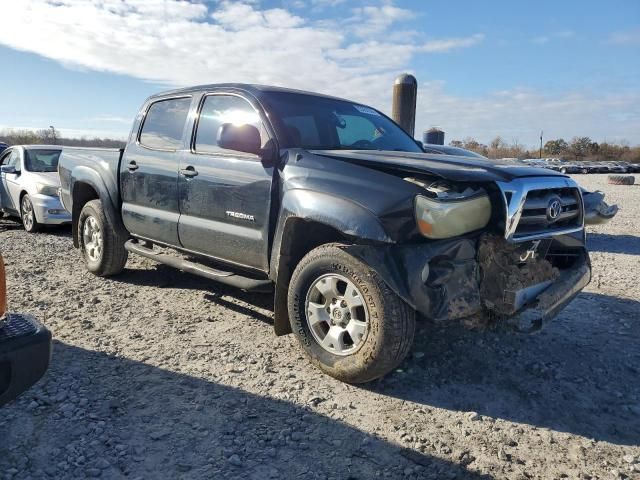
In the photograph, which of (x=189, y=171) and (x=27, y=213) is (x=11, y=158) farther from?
(x=189, y=171)

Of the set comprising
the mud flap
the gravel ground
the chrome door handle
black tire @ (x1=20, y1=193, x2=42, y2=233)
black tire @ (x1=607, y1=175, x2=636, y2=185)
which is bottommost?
the gravel ground

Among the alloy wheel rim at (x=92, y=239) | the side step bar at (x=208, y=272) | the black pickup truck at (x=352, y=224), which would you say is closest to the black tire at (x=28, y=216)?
the alloy wheel rim at (x=92, y=239)

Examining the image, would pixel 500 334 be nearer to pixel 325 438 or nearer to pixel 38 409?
pixel 325 438

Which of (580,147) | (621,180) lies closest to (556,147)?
(580,147)

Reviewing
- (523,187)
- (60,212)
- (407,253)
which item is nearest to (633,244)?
(523,187)

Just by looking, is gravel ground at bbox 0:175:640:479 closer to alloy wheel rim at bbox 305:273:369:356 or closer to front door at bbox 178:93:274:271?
alloy wheel rim at bbox 305:273:369:356

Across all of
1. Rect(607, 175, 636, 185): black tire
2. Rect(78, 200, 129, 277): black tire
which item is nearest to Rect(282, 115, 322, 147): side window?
Rect(78, 200, 129, 277): black tire

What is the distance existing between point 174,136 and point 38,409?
263 centimetres

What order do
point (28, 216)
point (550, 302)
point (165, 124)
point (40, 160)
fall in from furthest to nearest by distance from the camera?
point (40, 160) → point (28, 216) → point (165, 124) → point (550, 302)

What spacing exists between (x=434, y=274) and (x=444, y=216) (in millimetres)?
337

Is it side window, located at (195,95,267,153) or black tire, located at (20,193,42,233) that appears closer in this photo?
side window, located at (195,95,267,153)

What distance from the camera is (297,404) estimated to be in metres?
2.95

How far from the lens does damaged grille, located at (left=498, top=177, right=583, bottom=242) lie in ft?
9.60

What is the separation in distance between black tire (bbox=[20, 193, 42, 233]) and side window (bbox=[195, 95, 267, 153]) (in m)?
5.49
